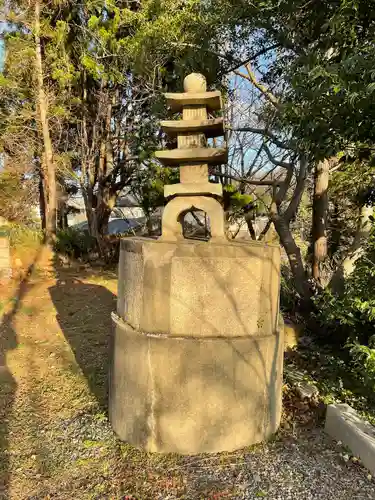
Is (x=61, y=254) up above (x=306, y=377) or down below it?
above

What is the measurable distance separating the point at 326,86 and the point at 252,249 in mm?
1471

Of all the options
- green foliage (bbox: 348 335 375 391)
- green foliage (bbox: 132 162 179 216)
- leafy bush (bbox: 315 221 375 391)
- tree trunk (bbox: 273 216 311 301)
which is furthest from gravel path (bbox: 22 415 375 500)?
green foliage (bbox: 132 162 179 216)

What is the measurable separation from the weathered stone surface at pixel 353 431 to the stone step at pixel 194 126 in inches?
107

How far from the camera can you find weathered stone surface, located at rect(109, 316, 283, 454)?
288 cm

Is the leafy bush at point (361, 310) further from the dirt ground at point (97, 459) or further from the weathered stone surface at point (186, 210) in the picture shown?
the weathered stone surface at point (186, 210)

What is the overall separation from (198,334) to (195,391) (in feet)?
1.44

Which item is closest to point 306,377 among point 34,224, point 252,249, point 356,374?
point 356,374

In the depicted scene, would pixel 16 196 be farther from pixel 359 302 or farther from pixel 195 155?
pixel 359 302

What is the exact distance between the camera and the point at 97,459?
117 inches

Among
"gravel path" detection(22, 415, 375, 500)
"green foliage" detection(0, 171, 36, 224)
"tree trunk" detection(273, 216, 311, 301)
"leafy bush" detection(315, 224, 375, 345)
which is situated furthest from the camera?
"green foliage" detection(0, 171, 36, 224)

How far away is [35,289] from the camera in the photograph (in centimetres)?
845

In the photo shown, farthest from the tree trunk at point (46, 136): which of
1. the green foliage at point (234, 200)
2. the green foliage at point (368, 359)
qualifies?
the green foliage at point (368, 359)

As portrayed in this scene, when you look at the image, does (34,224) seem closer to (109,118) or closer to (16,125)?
(16,125)

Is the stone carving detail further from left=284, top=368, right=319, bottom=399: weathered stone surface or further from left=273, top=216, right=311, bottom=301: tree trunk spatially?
left=273, top=216, right=311, bottom=301: tree trunk
